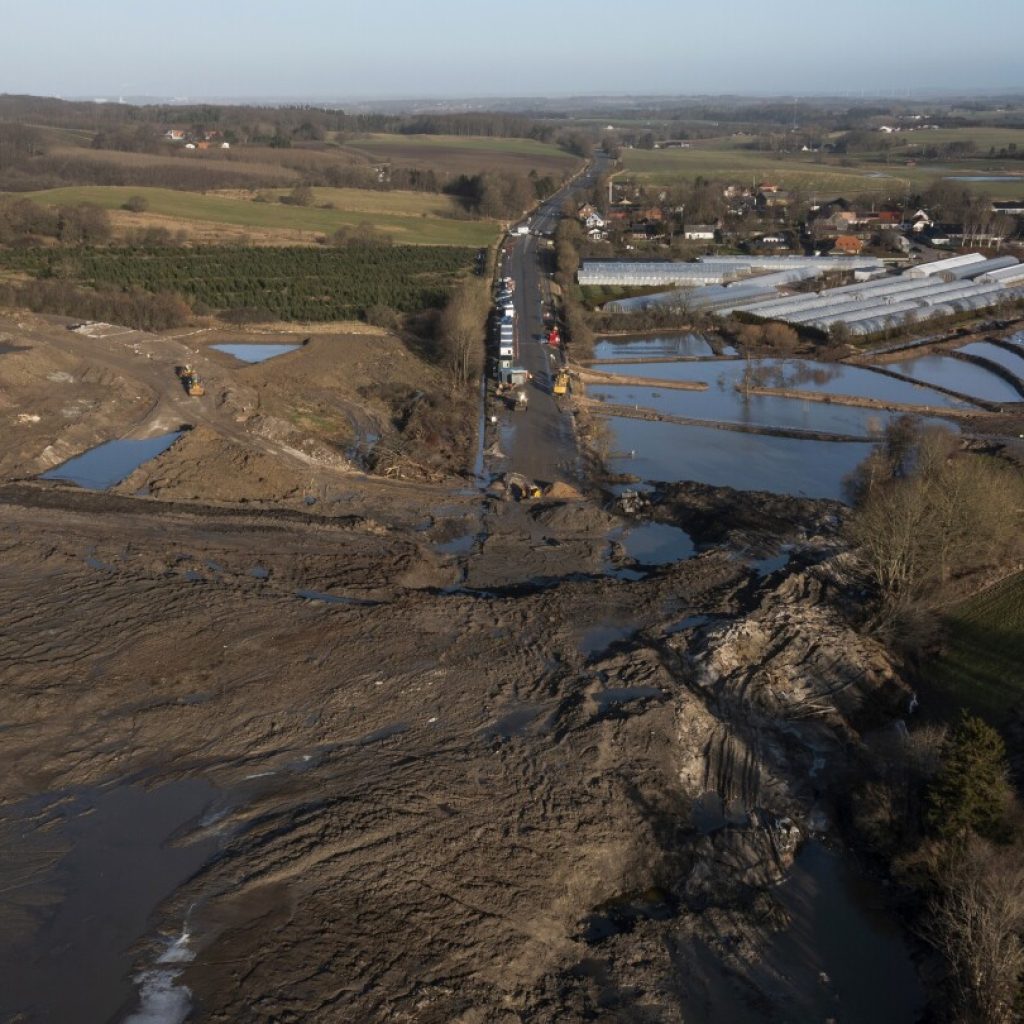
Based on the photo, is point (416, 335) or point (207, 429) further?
point (416, 335)

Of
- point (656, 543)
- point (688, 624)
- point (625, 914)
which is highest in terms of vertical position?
point (656, 543)

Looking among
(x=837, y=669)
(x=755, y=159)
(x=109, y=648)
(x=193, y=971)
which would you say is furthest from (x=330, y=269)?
(x=755, y=159)

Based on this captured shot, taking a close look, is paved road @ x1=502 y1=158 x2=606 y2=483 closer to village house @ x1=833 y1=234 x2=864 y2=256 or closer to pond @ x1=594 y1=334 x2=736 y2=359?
pond @ x1=594 y1=334 x2=736 y2=359

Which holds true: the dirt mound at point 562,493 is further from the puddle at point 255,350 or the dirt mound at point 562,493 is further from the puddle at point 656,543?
the puddle at point 255,350

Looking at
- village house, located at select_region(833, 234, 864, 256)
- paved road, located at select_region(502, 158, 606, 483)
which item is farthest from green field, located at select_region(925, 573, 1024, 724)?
village house, located at select_region(833, 234, 864, 256)

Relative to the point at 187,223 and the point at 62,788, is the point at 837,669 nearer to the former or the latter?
the point at 62,788

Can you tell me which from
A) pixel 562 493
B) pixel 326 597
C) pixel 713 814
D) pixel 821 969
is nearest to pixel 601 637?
pixel 713 814

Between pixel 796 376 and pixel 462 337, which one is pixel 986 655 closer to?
pixel 796 376
